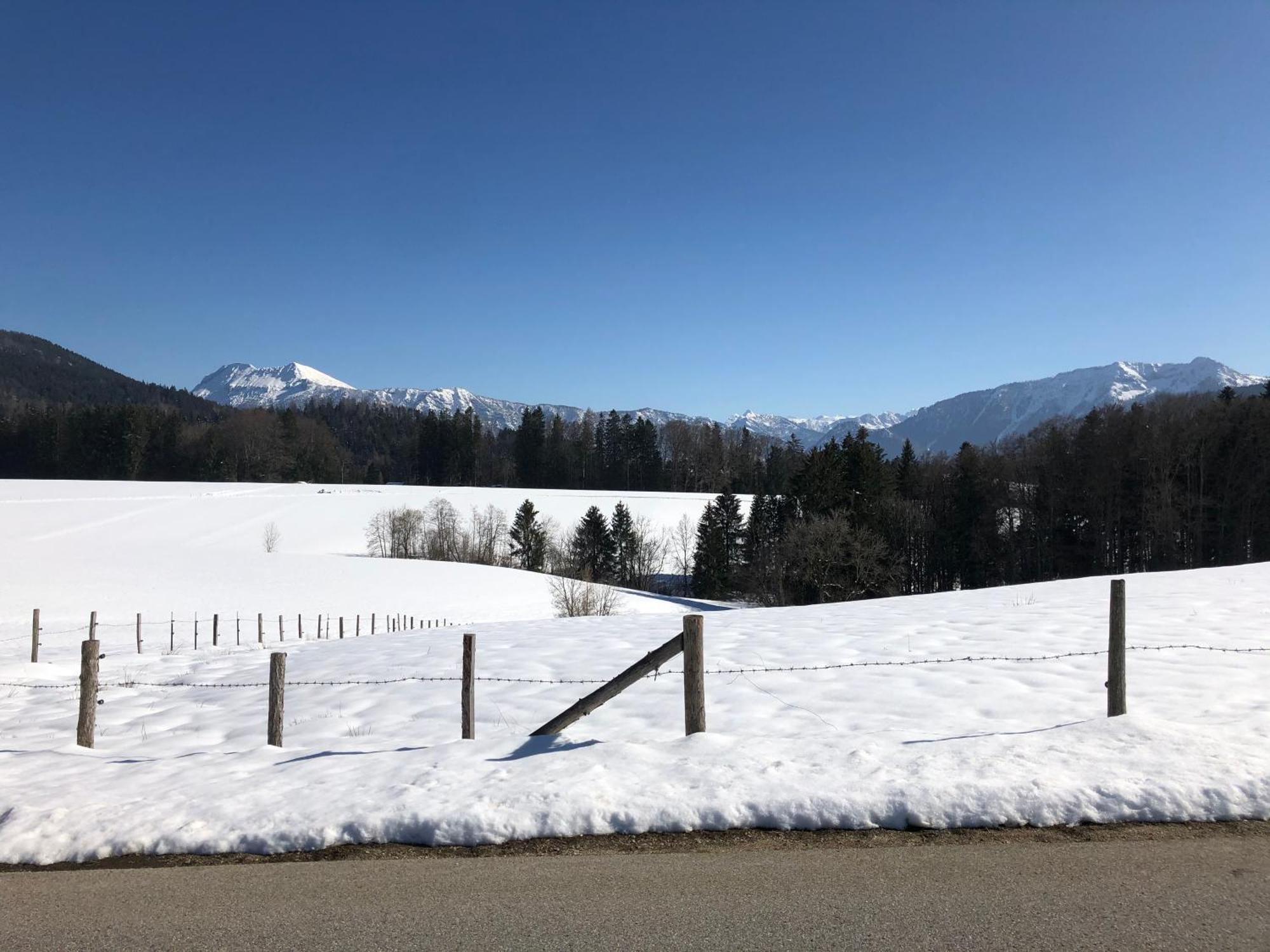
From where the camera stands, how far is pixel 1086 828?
562cm

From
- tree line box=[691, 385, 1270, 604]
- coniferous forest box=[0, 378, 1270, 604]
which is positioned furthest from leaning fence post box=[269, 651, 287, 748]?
coniferous forest box=[0, 378, 1270, 604]

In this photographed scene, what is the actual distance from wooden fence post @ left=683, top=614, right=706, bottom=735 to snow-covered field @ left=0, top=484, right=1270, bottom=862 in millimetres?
252

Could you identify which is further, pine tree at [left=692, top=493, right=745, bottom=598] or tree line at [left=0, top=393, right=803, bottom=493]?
tree line at [left=0, top=393, right=803, bottom=493]

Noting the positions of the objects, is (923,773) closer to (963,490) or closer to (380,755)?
(380,755)

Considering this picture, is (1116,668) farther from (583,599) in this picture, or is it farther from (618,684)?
(583,599)

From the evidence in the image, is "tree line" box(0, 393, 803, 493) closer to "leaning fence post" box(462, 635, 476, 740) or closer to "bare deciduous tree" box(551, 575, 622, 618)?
"bare deciduous tree" box(551, 575, 622, 618)

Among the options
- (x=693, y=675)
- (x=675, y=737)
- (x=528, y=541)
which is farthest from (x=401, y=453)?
(x=693, y=675)

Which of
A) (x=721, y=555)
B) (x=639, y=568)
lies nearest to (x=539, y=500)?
(x=639, y=568)

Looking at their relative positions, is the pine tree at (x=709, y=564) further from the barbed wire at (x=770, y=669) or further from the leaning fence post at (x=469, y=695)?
the leaning fence post at (x=469, y=695)

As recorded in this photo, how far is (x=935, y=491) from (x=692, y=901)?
75655 mm

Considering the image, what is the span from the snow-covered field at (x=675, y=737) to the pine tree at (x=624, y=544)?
5765 cm

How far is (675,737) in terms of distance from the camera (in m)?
8.47

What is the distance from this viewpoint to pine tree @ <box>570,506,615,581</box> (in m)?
77.2

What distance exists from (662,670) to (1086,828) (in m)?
7.25
